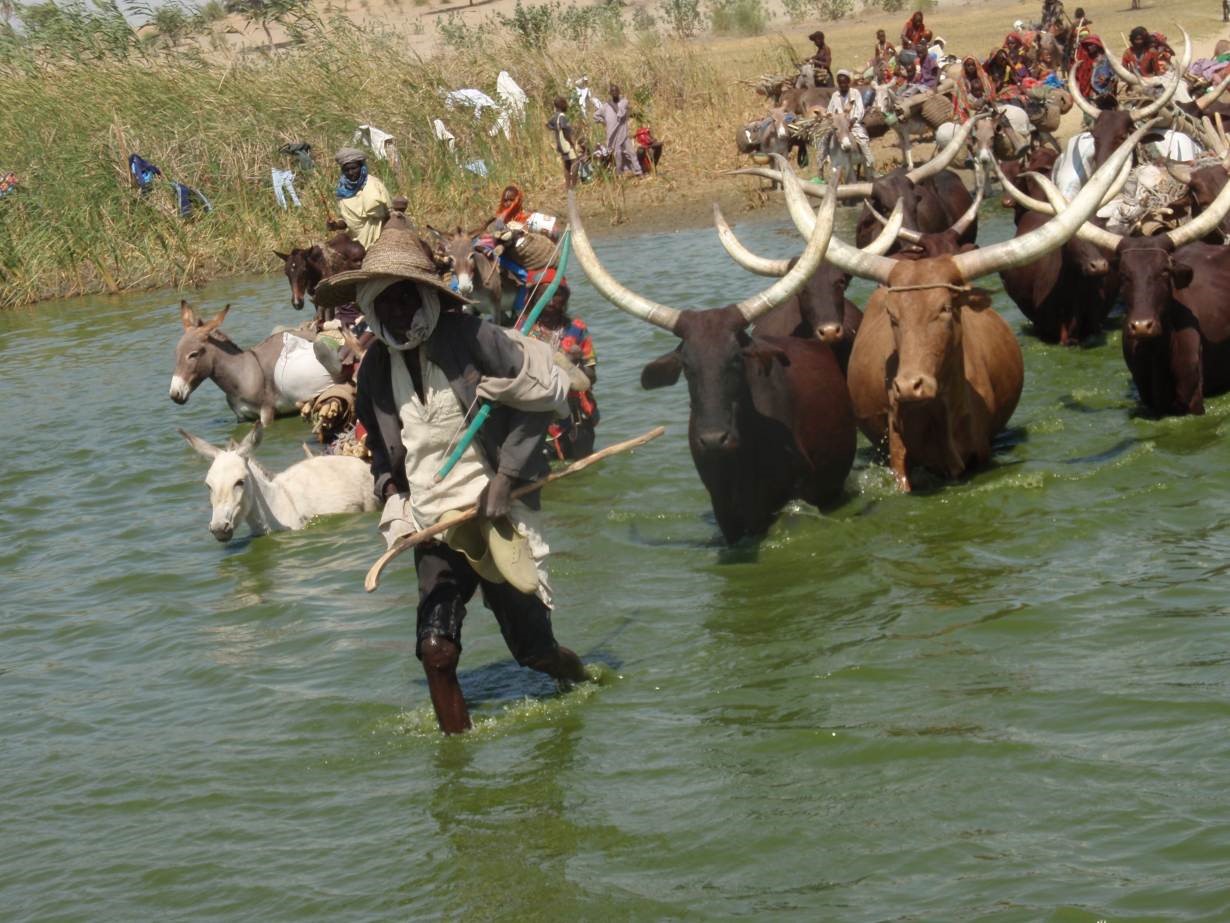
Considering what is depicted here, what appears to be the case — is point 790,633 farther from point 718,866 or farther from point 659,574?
point 718,866

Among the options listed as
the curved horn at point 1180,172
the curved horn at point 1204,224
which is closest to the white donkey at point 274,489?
the curved horn at point 1204,224

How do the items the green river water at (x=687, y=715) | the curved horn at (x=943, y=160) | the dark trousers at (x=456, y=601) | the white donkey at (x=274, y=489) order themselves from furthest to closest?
the curved horn at (x=943, y=160)
the white donkey at (x=274, y=489)
the dark trousers at (x=456, y=601)
the green river water at (x=687, y=715)

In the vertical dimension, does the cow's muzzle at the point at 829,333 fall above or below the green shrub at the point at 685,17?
below

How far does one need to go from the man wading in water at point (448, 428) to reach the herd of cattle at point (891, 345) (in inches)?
67.8

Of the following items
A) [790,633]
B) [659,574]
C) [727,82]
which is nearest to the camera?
[790,633]

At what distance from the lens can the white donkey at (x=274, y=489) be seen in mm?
9750

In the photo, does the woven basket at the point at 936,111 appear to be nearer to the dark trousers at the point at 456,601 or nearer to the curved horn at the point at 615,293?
the curved horn at the point at 615,293

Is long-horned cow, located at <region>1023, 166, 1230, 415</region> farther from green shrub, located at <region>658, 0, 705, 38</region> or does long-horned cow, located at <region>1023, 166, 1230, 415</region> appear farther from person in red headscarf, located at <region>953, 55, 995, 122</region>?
green shrub, located at <region>658, 0, 705, 38</region>

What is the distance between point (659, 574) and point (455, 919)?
3.45 m

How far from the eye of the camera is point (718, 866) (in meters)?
5.41

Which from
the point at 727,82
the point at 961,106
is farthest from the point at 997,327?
the point at 727,82

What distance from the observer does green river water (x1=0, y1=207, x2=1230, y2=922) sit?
17.5 feet

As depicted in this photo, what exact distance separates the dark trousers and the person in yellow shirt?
6460 mm

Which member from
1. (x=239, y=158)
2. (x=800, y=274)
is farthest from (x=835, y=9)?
(x=800, y=274)
